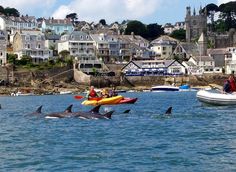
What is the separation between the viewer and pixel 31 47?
146 m

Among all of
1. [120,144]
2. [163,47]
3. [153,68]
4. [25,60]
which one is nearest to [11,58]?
[25,60]

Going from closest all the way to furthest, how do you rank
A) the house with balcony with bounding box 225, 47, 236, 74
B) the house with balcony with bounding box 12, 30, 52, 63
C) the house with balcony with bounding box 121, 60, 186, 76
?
the house with balcony with bounding box 121, 60, 186, 76, the house with balcony with bounding box 12, 30, 52, 63, the house with balcony with bounding box 225, 47, 236, 74

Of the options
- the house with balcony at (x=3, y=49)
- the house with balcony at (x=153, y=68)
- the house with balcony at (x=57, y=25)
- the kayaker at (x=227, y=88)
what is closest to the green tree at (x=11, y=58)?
the house with balcony at (x=3, y=49)

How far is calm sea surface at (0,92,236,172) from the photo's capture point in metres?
22.8

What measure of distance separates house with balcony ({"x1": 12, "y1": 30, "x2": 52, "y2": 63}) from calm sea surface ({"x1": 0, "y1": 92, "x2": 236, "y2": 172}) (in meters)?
104

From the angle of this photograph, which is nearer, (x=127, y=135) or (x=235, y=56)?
(x=127, y=135)

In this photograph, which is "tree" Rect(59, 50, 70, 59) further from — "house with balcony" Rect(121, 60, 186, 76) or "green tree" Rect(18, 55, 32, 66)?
"house with balcony" Rect(121, 60, 186, 76)

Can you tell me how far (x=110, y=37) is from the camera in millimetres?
161750

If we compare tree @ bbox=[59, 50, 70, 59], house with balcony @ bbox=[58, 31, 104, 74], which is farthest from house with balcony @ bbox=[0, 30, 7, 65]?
house with balcony @ bbox=[58, 31, 104, 74]

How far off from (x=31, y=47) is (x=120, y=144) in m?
120

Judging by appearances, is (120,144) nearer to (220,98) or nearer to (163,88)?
(220,98)

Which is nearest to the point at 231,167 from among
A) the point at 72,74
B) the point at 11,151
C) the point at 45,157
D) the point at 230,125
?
the point at 45,157

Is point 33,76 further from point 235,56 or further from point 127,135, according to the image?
point 127,135

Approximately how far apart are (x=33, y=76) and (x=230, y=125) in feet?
310
